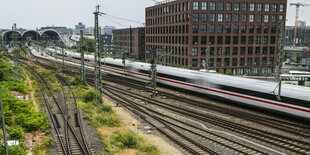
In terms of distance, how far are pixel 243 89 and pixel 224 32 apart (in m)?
41.6

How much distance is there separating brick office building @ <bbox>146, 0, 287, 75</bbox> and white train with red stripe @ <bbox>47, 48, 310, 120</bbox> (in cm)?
2650

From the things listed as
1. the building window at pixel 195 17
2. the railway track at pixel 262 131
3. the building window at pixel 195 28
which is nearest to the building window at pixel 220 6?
the building window at pixel 195 17

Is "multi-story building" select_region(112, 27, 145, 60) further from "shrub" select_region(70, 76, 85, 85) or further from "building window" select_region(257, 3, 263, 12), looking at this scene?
"shrub" select_region(70, 76, 85, 85)

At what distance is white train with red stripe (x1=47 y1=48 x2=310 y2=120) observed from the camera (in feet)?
69.4

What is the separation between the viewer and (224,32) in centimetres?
6425

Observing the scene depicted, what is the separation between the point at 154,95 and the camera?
106ft

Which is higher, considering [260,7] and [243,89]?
[260,7]

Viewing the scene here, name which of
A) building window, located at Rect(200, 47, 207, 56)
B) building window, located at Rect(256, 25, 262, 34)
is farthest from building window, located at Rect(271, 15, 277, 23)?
building window, located at Rect(200, 47, 207, 56)

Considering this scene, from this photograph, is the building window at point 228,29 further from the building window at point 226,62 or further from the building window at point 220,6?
the building window at point 226,62

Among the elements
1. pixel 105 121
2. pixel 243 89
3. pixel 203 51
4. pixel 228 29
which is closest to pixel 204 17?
pixel 228 29

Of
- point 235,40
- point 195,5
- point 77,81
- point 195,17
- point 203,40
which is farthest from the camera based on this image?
point 235,40

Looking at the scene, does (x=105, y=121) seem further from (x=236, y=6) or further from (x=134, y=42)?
(x=134, y=42)

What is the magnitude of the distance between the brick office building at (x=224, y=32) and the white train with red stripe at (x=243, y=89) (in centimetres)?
2650

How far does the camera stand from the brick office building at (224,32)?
61562 millimetres
